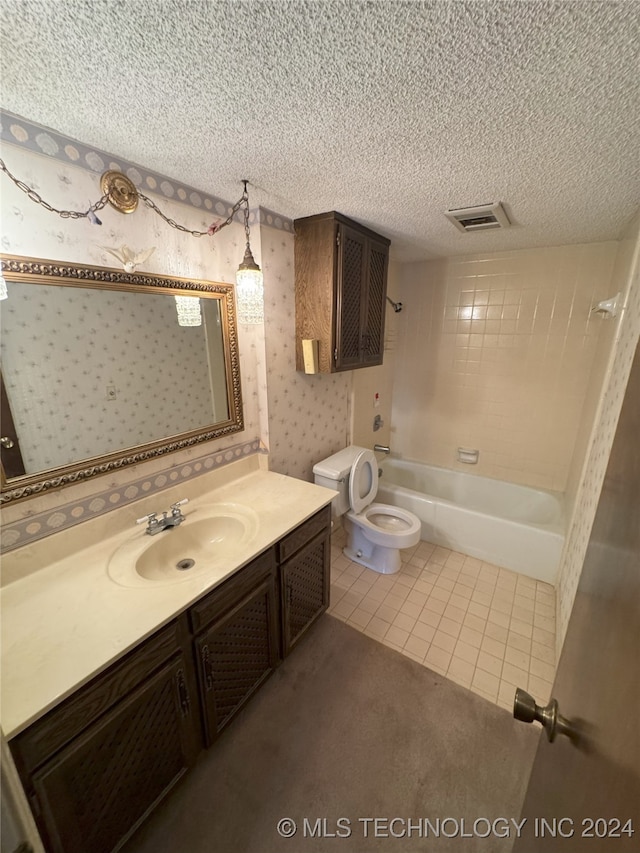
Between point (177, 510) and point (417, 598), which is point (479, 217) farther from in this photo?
point (417, 598)

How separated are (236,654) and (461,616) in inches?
53.6

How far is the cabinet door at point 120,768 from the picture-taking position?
81 centimetres

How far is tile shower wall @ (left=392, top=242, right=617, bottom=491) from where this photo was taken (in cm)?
242

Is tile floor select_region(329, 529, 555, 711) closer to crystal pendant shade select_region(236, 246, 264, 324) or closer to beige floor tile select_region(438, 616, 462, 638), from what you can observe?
beige floor tile select_region(438, 616, 462, 638)

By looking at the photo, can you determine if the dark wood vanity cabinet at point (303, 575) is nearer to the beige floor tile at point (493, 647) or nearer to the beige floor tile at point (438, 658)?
the beige floor tile at point (438, 658)

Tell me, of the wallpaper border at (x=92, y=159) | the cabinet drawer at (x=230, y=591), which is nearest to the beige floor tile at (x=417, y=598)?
the cabinet drawer at (x=230, y=591)

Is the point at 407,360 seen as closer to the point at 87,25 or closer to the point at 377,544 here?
the point at 377,544

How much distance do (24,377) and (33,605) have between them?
706 millimetres

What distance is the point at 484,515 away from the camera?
2.37m

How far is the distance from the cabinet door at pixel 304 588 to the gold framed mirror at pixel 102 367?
74cm

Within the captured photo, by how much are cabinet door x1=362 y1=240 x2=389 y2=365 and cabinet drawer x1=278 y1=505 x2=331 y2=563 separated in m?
1.09

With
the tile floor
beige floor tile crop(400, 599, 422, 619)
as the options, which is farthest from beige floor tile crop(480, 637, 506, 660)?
beige floor tile crop(400, 599, 422, 619)

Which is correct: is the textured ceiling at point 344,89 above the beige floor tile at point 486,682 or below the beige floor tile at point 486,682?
above

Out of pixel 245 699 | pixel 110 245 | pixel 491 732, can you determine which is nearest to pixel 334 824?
pixel 245 699
